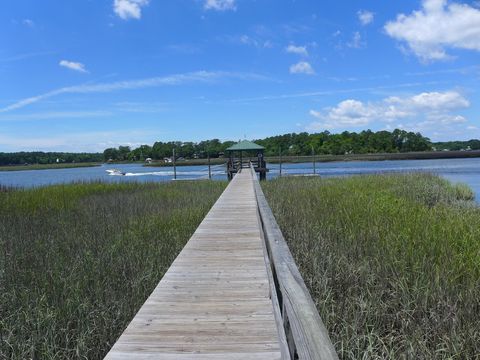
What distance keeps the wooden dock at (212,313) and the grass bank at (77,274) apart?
2.08ft

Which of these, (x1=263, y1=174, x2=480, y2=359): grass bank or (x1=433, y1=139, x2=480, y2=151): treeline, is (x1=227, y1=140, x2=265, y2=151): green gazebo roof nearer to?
(x1=263, y1=174, x2=480, y2=359): grass bank

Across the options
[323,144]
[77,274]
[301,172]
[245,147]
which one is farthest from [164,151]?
[77,274]

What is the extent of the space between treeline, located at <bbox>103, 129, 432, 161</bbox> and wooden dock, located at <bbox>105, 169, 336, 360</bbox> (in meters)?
108

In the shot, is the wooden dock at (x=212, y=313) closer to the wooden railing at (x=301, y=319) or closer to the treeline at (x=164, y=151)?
the wooden railing at (x=301, y=319)

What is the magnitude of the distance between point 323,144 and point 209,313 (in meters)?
129

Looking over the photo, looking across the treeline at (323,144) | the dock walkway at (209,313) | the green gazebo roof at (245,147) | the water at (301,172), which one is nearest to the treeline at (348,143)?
the treeline at (323,144)

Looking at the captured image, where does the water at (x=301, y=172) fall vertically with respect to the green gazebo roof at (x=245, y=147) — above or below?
below

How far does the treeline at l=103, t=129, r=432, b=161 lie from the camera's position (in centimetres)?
12112

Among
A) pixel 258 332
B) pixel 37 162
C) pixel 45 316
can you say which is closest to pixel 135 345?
pixel 258 332

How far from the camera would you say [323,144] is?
128875mm

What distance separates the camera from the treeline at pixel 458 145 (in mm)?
151250

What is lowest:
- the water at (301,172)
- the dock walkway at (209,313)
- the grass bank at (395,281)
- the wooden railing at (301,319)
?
the water at (301,172)

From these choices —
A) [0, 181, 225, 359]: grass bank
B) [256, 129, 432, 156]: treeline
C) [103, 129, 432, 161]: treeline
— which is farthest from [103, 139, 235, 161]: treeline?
[0, 181, 225, 359]: grass bank

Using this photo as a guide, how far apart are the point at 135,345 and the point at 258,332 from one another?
0.95 meters
